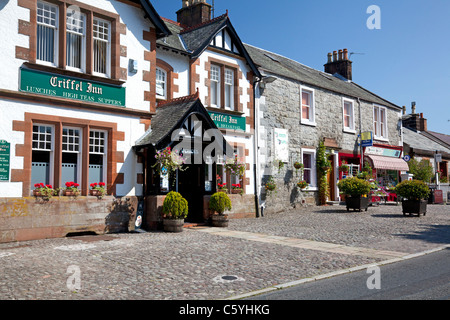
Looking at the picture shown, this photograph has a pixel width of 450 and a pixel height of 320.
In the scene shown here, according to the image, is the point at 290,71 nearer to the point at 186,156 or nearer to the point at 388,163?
the point at 388,163

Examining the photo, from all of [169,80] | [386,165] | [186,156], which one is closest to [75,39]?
[169,80]

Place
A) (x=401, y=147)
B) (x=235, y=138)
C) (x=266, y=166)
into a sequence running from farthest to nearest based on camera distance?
(x=401, y=147), (x=266, y=166), (x=235, y=138)

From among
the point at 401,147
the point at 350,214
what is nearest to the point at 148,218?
the point at 350,214

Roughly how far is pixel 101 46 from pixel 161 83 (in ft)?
9.50

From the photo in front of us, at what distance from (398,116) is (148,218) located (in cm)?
2209

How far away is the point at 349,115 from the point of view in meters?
24.3

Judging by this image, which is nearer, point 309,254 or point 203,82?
point 309,254

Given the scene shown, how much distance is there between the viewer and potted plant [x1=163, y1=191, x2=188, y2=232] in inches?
488

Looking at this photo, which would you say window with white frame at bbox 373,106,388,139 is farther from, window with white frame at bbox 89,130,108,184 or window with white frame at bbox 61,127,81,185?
window with white frame at bbox 61,127,81,185

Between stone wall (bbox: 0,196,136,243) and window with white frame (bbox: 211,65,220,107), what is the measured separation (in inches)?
237

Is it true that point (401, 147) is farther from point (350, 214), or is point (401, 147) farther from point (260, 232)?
point (260, 232)

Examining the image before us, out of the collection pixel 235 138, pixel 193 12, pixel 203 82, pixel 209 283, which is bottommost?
pixel 209 283

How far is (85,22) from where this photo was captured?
40.2ft

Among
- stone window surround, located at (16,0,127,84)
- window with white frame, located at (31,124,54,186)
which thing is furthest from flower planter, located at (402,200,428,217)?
window with white frame, located at (31,124,54,186)
